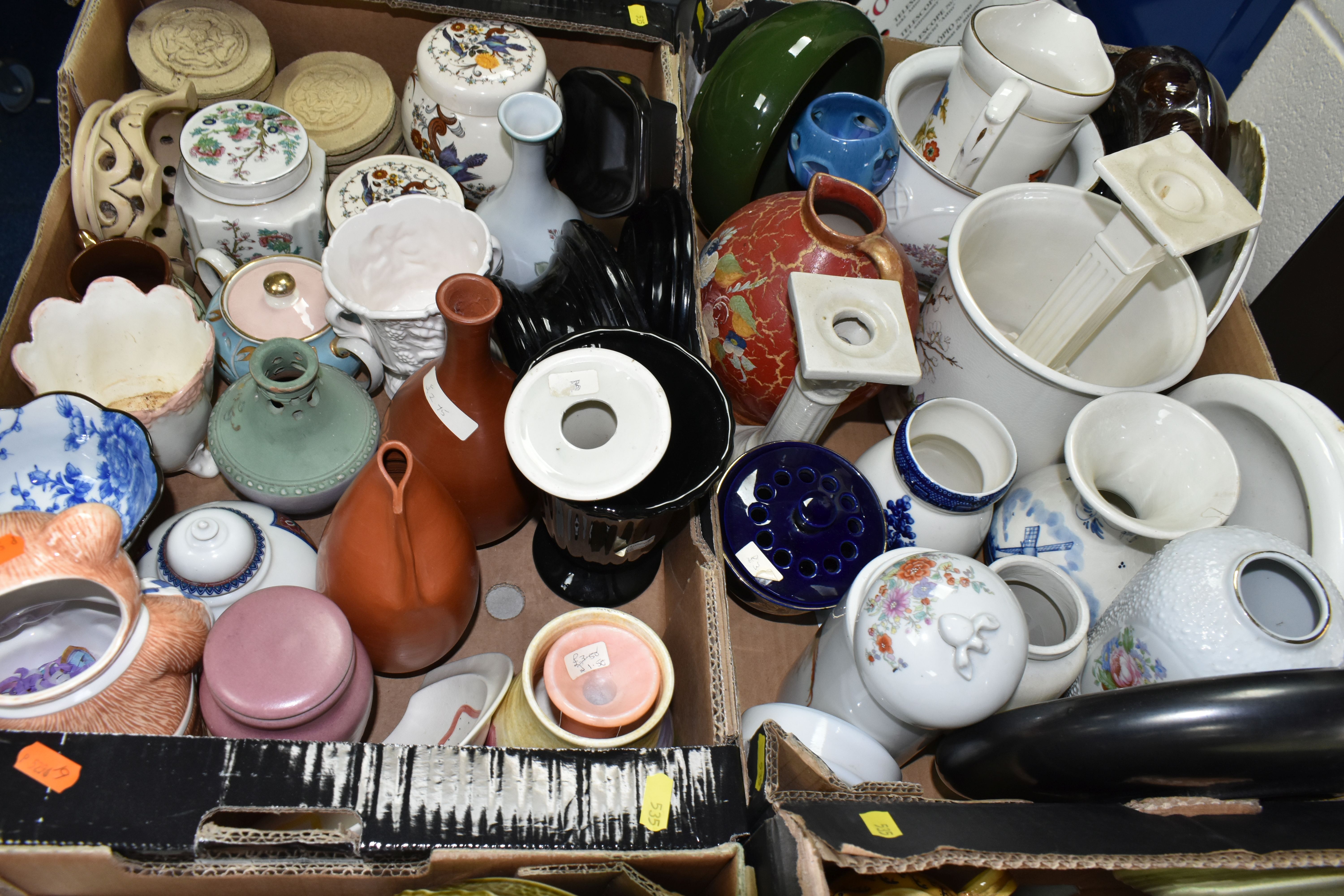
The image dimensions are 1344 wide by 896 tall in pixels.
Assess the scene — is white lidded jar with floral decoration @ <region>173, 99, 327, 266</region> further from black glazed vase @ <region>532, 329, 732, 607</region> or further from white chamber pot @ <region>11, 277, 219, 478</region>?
black glazed vase @ <region>532, 329, 732, 607</region>

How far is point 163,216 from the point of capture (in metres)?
0.97

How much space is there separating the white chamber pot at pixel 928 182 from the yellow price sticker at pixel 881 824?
63cm

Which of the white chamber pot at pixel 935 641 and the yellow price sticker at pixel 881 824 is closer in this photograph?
the yellow price sticker at pixel 881 824

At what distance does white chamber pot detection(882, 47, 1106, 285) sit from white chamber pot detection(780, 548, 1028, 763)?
0.42 m

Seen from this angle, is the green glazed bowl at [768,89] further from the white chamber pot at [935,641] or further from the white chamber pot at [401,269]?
the white chamber pot at [935,641]

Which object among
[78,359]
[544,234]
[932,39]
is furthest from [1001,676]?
[932,39]

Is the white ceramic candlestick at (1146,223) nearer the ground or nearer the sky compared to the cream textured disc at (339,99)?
nearer the sky

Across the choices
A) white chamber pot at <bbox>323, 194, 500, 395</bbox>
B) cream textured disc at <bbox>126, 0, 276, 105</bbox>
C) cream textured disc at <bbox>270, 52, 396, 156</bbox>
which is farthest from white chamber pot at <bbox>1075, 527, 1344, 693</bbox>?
cream textured disc at <bbox>126, 0, 276, 105</bbox>

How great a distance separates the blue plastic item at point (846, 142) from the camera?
0.97 meters

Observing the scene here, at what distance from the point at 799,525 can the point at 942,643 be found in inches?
9.1

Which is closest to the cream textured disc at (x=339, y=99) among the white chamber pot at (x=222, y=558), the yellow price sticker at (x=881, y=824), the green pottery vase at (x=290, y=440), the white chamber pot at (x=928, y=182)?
the green pottery vase at (x=290, y=440)

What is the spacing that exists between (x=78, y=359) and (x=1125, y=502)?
3.83 feet

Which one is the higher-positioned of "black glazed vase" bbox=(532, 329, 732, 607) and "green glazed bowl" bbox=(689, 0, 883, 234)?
"green glazed bowl" bbox=(689, 0, 883, 234)

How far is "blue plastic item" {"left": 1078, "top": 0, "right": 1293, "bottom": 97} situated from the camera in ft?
4.04
